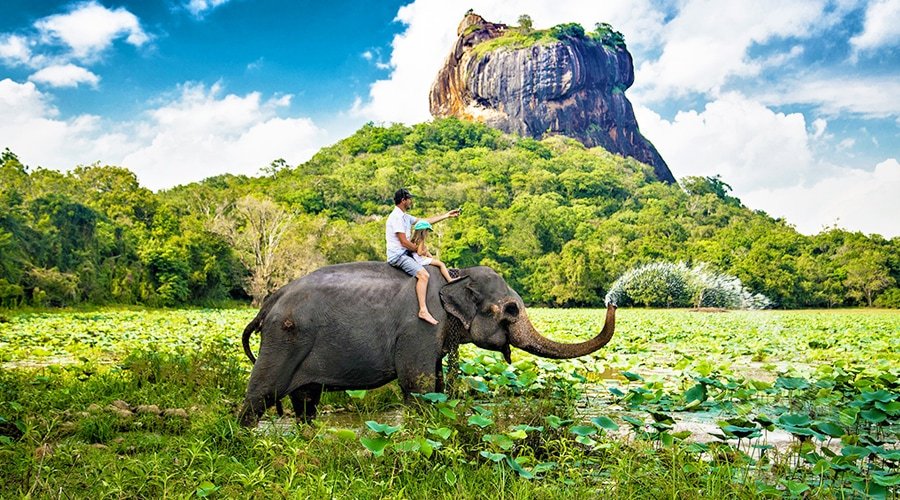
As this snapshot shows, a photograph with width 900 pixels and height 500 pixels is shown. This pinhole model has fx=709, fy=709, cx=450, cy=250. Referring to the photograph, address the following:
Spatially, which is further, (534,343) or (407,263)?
(534,343)

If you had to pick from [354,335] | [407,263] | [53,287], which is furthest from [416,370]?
[53,287]

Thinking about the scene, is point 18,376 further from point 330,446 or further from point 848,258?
point 848,258

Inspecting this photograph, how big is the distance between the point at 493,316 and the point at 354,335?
4.15 feet

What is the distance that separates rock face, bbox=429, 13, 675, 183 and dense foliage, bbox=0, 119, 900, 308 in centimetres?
2526

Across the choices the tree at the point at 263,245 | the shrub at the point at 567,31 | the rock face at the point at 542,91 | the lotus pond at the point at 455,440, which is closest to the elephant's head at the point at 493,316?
the lotus pond at the point at 455,440

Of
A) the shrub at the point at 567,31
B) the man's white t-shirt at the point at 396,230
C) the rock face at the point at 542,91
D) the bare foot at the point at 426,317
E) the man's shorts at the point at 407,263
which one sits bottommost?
the bare foot at the point at 426,317

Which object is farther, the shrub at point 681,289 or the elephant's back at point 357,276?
the shrub at point 681,289

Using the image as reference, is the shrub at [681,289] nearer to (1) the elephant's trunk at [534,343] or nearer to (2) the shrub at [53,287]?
(2) the shrub at [53,287]

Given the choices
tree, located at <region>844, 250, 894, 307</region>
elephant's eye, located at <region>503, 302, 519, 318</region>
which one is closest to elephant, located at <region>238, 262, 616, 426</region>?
elephant's eye, located at <region>503, 302, 519, 318</region>

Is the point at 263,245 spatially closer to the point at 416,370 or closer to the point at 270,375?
the point at 270,375

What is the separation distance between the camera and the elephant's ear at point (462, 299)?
6.01 metres

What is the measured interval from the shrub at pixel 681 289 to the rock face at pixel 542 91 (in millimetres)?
74967

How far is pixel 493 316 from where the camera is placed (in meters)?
6.14

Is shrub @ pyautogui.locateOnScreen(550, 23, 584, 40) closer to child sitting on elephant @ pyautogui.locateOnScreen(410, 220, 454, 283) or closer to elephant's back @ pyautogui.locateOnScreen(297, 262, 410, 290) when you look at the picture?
child sitting on elephant @ pyautogui.locateOnScreen(410, 220, 454, 283)
